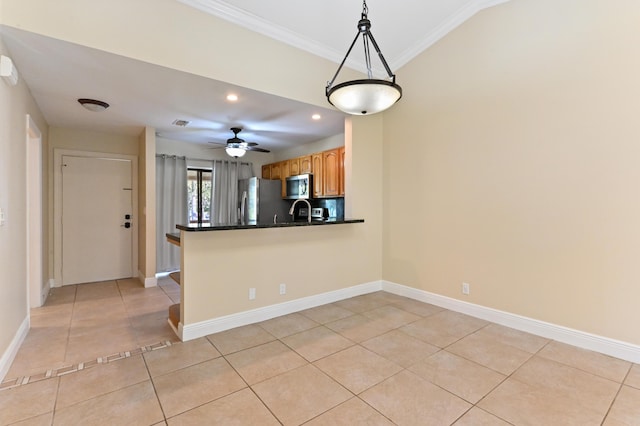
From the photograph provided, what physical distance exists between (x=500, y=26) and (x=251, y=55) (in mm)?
2648

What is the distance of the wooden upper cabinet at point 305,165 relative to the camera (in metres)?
5.56

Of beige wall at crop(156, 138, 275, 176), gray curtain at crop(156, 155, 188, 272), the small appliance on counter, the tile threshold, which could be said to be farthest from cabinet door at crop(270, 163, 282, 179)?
the tile threshold

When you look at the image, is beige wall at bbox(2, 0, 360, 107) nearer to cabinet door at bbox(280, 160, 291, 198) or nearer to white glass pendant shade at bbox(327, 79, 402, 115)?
white glass pendant shade at bbox(327, 79, 402, 115)

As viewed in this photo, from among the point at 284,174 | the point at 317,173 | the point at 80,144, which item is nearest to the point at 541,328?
the point at 317,173

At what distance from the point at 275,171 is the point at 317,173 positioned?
4.90 ft

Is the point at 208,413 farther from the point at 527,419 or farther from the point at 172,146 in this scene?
the point at 172,146

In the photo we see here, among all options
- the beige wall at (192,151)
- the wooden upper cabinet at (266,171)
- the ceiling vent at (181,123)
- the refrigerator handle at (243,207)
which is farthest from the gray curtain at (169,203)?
the wooden upper cabinet at (266,171)

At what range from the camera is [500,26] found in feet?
10.3

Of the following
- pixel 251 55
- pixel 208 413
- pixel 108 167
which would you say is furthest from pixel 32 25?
pixel 108 167

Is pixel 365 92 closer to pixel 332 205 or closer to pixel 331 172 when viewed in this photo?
pixel 331 172

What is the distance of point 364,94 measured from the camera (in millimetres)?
2217

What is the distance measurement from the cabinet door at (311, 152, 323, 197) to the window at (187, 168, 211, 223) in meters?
2.33

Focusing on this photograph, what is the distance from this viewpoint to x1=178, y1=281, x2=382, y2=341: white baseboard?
113 inches

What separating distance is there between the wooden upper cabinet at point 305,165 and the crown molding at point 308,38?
6.51 feet
